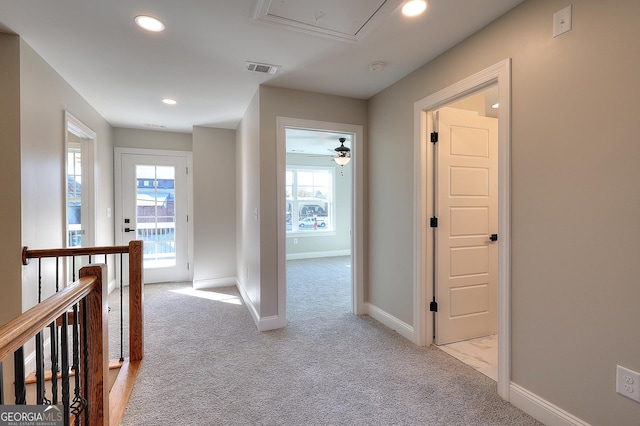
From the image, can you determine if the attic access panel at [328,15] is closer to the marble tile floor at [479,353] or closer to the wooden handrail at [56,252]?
the wooden handrail at [56,252]

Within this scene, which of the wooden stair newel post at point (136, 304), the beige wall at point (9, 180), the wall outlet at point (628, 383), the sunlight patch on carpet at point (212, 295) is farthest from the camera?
the sunlight patch on carpet at point (212, 295)

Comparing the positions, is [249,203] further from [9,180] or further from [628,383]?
[628,383]

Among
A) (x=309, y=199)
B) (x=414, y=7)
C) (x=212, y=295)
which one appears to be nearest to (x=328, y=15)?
(x=414, y=7)

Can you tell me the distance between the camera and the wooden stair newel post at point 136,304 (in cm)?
248

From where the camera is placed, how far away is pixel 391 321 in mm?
3141

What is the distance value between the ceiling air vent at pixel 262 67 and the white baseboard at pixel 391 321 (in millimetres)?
2600

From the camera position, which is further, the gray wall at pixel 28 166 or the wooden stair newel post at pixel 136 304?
the wooden stair newel post at pixel 136 304

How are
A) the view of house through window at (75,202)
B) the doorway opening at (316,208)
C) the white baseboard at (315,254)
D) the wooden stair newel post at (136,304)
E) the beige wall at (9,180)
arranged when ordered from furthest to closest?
the white baseboard at (315,254), the doorway opening at (316,208), the view of house through window at (75,202), the wooden stair newel post at (136,304), the beige wall at (9,180)

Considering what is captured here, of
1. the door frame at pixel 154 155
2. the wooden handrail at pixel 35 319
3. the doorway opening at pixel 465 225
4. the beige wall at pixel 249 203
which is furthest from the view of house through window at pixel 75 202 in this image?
the doorway opening at pixel 465 225

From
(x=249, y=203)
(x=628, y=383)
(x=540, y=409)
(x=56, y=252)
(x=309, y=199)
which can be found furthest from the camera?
(x=309, y=199)

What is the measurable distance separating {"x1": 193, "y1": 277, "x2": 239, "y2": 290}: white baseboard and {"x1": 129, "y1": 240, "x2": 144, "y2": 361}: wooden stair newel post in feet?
7.03

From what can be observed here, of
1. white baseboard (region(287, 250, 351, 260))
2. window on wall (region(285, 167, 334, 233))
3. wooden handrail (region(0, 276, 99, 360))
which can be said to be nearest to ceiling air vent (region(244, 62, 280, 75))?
wooden handrail (region(0, 276, 99, 360))

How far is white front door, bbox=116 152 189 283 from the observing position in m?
4.74

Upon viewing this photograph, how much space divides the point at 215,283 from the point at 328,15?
401 centimetres
